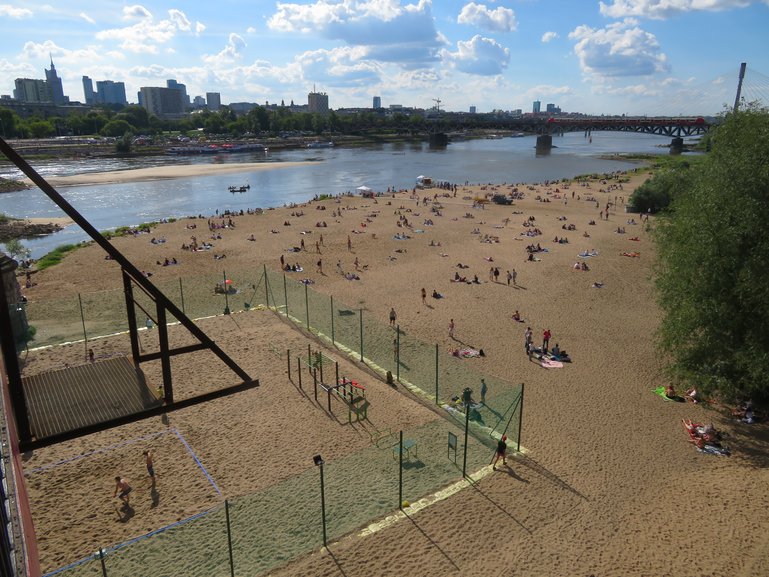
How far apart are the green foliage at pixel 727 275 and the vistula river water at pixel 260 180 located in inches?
1980

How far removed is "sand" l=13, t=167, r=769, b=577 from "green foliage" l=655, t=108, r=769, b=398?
5.63 ft

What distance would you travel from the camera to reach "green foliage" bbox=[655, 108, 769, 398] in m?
16.1

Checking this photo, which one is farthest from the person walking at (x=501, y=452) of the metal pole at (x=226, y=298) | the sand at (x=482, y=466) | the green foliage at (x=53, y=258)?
the green foliage at (x=53, y=258)

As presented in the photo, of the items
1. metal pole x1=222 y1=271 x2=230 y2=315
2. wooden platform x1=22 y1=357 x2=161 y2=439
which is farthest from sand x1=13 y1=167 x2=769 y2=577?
wooden platform x1=22 y1=357 x2=161 y2=439

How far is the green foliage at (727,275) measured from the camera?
16125mm

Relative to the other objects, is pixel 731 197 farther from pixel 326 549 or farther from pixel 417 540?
pixel 326 549

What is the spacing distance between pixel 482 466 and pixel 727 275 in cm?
1042

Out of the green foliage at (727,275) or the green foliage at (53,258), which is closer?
the green foliage at (727,275)

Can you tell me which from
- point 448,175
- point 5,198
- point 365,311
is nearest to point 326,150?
point 448,175

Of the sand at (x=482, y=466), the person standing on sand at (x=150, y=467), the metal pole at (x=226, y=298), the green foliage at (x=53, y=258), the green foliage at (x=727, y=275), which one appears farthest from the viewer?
the green foliage at (x=53, y=258)

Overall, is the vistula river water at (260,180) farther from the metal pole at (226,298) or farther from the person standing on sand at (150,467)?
the person standing on sand at (150,467)

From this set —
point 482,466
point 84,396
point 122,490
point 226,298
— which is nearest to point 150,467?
point 122,490

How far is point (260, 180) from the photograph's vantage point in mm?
100125

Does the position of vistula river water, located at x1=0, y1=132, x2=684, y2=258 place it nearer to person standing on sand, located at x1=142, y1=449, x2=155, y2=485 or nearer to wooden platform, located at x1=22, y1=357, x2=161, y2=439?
person standing on sand, located at x1=142, y1=449, x2=155, y2=485
